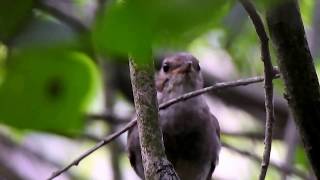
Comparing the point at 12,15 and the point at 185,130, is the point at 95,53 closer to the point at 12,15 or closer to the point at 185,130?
the point at 12,15

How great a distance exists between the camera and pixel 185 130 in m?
2.40

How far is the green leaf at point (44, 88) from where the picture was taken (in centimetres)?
88

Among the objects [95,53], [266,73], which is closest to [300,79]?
[266,73]

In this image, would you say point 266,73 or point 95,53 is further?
point 266,73

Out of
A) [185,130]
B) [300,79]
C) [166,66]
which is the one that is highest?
[166,66]

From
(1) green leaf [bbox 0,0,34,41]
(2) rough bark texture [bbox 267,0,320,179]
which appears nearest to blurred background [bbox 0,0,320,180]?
(1) green leaf [bbox 0,0,34,41]

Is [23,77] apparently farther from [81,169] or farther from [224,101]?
[81,169]

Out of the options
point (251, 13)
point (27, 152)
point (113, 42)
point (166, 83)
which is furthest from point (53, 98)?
point (27, 152)

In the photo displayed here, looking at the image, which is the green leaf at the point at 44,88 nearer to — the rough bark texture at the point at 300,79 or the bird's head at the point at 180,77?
the rough bark texture at the point at 300,79

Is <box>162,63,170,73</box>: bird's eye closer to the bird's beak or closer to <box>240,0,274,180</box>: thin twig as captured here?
the bird's beak

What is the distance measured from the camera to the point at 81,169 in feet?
14.6

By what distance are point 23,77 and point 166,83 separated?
1.65m

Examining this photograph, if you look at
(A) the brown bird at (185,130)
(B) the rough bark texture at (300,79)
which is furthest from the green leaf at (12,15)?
(A) the brown bird at (185,130)

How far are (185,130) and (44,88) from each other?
1230mm
